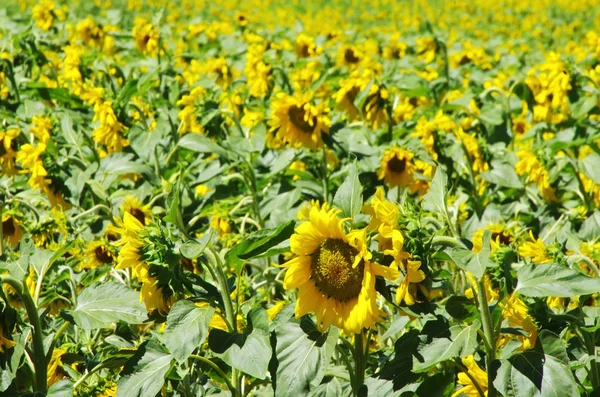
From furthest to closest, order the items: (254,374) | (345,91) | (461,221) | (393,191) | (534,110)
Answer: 1. (534,110)
2. (345,91)
3. (393,191)
4. (461,221)
5. (254,374)

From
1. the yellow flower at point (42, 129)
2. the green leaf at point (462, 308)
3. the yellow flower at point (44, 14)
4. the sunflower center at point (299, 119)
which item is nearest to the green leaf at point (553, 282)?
the green leaf at point (462, 308)

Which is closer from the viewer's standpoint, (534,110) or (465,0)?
(534,110)

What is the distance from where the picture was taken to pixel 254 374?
4.38ft

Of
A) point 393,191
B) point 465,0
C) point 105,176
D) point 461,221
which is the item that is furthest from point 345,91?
point 465,0

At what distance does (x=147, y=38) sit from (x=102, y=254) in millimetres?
2143

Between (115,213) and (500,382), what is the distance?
1.54 metres

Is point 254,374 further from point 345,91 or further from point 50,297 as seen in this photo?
point 345,91

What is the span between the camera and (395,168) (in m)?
2.65

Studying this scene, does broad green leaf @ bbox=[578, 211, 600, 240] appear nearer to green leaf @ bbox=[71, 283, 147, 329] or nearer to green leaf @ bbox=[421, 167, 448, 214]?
green leaf @ bbox=[421, 167, 448, 214]

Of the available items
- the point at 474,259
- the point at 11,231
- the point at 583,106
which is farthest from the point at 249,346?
the point at 583,106

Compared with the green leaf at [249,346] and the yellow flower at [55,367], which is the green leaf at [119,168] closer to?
the yellow flower at [55,367]

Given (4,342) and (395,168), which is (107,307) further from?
(395,168)

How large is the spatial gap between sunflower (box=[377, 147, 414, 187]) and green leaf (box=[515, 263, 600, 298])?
1234mm

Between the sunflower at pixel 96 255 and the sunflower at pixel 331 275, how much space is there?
3.37 feet
